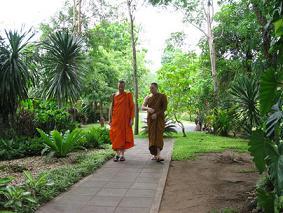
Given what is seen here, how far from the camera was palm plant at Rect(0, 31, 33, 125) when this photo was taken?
9.45 metres

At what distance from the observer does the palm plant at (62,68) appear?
10.6 metres

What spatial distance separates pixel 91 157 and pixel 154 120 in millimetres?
1601

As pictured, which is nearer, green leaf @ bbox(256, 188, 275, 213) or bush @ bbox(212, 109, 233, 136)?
green leaf @ bbox(256, 188, 275, 213)

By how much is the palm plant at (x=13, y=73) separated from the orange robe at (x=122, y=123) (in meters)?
3.36

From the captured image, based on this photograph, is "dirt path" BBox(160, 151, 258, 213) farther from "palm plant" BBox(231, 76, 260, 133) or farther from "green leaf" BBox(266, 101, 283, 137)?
"palm plant" BBox(231, 76, 260, 133)

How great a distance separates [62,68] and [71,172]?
5329mm

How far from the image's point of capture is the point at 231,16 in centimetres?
1552

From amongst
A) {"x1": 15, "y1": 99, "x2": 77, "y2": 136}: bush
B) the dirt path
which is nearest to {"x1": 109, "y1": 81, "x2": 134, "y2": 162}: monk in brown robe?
the dirt path

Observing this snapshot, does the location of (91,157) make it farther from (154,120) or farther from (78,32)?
(78,32)

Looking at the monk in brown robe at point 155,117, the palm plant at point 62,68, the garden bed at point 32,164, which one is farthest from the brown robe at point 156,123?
the palm plant at point 62,68

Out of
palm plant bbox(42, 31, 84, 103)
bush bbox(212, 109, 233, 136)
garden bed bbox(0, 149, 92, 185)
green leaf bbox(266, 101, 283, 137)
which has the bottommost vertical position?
garden bed bbox(0, 149, 92, 185)

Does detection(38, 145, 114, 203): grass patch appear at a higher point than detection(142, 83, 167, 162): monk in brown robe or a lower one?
lower

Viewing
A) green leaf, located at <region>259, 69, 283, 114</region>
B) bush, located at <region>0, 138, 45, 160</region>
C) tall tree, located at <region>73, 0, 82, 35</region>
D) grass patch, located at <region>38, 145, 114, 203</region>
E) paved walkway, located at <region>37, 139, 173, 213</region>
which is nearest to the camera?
green leaf, located at <region>259, 69, 283, 114</region>

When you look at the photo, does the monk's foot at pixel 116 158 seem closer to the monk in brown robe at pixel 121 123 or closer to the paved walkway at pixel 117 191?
the monk in brown robe at pixel 121 123
